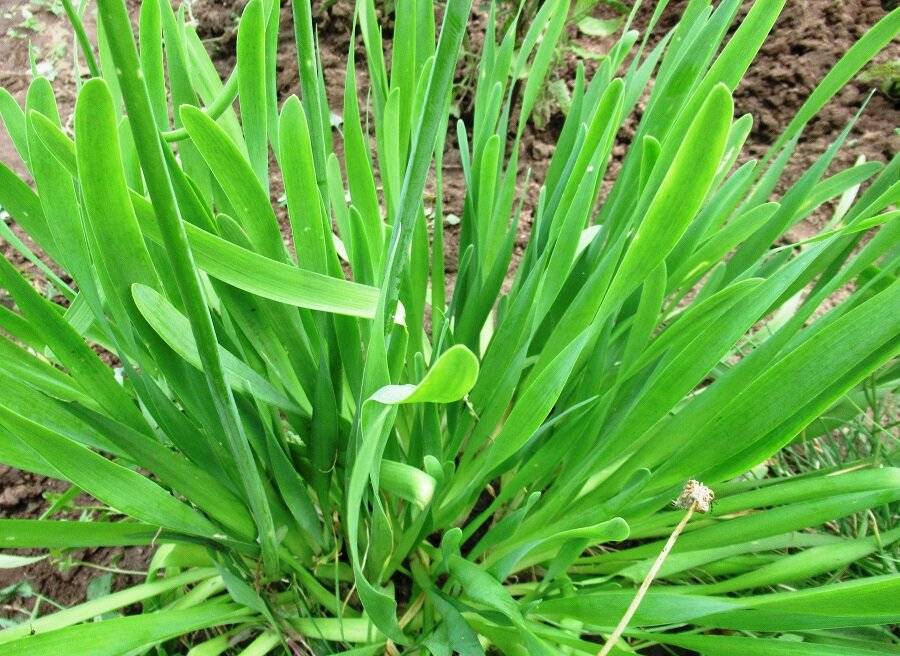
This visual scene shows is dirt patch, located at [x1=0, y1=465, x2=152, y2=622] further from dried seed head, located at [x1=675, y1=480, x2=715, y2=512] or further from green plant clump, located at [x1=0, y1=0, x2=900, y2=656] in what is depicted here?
dried seed head, located at [x1=675, y1=480, x2=715, y2=512]

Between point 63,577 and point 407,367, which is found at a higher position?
point 407,367

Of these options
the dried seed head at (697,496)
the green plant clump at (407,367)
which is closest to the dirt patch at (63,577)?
the green plant clump at (407,367)

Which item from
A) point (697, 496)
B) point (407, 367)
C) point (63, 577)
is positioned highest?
point (697, 496)

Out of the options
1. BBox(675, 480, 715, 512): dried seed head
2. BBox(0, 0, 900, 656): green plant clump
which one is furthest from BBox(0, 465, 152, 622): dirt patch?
BBox(675, 480, 715, 512): dried seed head

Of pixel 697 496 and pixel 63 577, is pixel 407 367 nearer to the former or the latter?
pixel 697 496

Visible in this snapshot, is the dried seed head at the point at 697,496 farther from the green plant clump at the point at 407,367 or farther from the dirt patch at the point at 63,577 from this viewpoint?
the dirt patch at the point at 63,577

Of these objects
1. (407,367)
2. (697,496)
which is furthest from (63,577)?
(697,496)

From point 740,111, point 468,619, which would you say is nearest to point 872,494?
point 468,619

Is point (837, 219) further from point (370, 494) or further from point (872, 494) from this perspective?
point (370, 494)

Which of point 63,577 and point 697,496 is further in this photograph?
point 63,577
